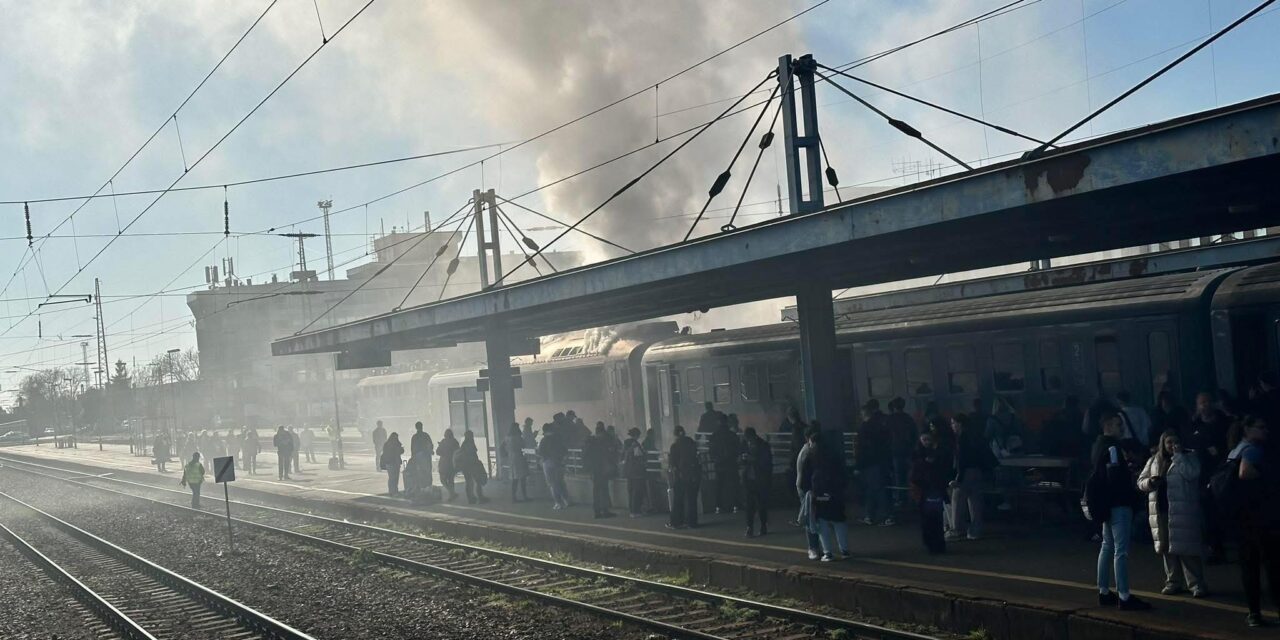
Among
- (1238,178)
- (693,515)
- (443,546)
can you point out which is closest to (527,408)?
(443,546)

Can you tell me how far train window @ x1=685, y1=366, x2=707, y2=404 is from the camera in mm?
26172

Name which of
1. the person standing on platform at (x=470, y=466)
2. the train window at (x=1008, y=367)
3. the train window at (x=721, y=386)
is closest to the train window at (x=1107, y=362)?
the train window at (x=1008, y=367)

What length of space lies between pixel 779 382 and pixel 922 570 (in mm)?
11334

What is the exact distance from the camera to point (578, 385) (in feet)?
103

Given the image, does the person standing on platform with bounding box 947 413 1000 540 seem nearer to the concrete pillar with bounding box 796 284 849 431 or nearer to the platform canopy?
the platform canopy

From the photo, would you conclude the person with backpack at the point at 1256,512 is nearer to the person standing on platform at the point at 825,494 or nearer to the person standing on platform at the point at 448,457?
the person standing on platform at the point at 825,494

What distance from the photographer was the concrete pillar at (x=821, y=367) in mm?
16984

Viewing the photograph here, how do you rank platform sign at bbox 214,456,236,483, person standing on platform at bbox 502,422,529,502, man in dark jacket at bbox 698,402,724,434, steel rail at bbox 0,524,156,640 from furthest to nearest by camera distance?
person standing on platform at bbox 502,422,529,502
platform sign at bbox 214,456,236,483
man in dark jacket at bbox 698,402,724,434
steel rail at bbox 0,524,156,640

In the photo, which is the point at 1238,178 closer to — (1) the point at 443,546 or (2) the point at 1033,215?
(2) the point at 1033,215

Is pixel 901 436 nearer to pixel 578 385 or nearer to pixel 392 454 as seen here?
pixel 392 454

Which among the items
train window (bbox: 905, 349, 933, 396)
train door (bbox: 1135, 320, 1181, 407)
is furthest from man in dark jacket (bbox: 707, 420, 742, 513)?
train door (bbox: 1135, 320, 1181, 407)

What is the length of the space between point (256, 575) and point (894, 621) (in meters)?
11.0

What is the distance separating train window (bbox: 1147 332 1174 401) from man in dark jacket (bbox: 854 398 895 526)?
3.99 metres

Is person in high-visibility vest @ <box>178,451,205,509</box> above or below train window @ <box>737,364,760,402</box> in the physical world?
below
